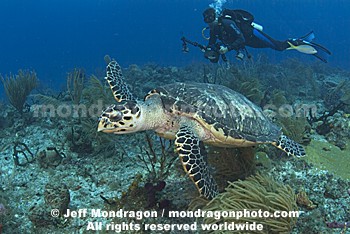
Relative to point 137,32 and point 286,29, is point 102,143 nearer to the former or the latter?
point 137,32

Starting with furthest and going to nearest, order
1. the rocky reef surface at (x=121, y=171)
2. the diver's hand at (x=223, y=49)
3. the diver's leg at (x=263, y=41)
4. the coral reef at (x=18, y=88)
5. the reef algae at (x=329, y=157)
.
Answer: the diver's leg at (x=263, y=41) < the diver's hand at (x=223, y=49) < the coral reef at (x=18, y=88) < the reef algae at (x=329, y=157) < the rocky reef surface at (x=121, y=171)

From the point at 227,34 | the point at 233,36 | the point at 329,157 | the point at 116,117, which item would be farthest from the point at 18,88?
the point at 329,157

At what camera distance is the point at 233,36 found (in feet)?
29.7

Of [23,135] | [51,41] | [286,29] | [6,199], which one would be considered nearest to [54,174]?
[6,199]

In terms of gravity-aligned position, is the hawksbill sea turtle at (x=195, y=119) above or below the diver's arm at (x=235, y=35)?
below

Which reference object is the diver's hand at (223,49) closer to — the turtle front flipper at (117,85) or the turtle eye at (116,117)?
the turtle front flipper at (117,85)

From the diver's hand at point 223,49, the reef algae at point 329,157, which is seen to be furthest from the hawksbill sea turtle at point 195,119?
the diver's hand at point 223,49

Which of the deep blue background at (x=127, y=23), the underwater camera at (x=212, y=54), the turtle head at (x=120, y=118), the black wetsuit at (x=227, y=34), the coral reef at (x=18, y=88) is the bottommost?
the turtle head at (x=120, y=118)

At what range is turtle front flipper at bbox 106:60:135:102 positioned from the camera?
16.0ft

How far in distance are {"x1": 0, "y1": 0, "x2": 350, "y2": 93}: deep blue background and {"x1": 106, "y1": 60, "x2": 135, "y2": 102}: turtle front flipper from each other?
78.9m

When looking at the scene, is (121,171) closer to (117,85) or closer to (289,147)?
(117,85)

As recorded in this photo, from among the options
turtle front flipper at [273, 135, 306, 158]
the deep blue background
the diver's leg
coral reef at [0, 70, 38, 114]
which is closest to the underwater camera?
the diver's leg

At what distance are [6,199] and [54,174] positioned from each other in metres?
0.91

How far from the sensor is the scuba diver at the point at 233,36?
885cm
